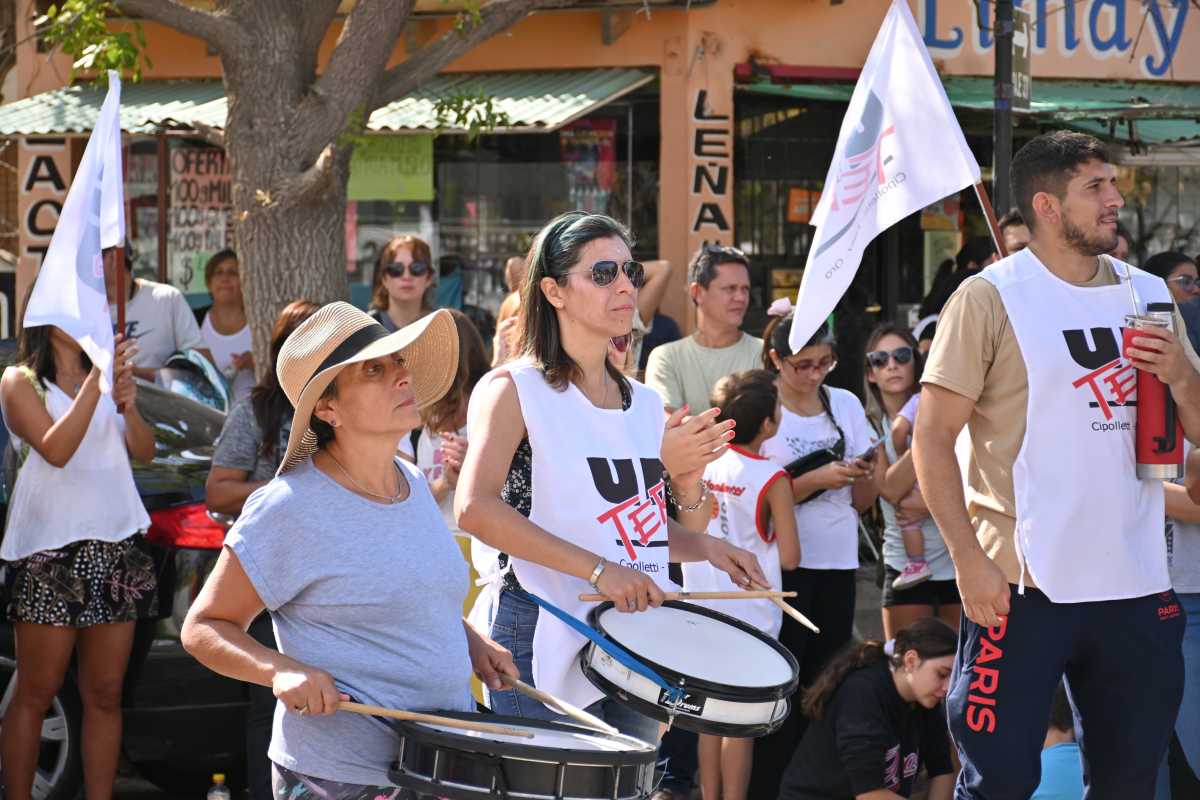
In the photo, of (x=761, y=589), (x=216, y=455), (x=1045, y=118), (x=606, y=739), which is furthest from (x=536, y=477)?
(x=1045, y=118)

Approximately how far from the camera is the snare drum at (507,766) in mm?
3047

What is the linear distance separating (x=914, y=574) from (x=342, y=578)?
375 centimetres

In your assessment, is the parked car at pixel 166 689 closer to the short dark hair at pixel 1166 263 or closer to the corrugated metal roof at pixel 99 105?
the short dark hair at pixel 1166 263

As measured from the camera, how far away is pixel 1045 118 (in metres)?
11.6

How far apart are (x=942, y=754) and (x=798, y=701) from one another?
93cm

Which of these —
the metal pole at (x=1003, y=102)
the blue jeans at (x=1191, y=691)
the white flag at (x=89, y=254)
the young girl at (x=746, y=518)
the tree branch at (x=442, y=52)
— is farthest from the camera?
the tree branch at (x=442, y=52)

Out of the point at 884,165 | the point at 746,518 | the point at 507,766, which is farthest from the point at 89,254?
the point at 507,766

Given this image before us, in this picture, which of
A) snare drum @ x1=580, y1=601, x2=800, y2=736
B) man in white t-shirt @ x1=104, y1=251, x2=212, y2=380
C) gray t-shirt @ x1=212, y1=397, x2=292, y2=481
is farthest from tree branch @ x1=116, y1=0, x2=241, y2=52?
snare drum @ x1=580, y1=601, x2=800, y2=736

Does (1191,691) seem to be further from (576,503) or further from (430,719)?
(430,719)

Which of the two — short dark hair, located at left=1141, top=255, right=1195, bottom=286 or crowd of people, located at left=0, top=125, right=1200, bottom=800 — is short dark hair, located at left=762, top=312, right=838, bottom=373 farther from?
short dark hair, located at left=1141, top=255, right=1195, bottom=286

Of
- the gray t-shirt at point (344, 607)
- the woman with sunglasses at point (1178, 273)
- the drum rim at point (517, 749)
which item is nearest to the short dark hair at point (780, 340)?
the woman with sunglasses at point (1178, 273)

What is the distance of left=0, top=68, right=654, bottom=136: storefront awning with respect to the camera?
11.0m

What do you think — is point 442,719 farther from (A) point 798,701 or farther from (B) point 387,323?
(B) point 387,323

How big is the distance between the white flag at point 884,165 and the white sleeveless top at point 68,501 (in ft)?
8.24
